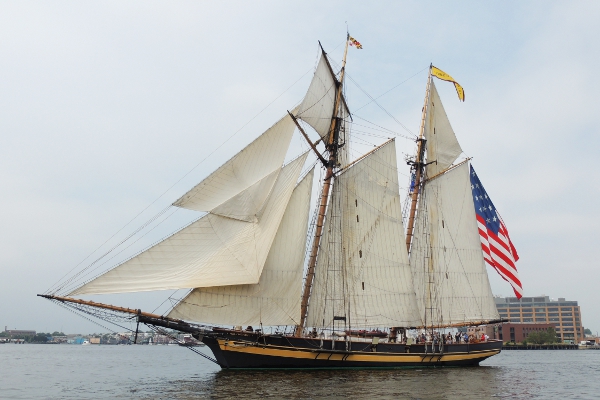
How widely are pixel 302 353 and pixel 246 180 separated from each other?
40.3 feet

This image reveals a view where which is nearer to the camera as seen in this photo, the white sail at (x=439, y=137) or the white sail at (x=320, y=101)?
the white sail at (x=320, y=101)

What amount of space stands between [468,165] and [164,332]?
111 feet

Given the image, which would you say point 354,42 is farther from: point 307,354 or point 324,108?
point 307,354

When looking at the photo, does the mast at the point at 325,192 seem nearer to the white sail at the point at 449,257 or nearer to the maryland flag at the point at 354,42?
the maryland flag at the point at 354,42

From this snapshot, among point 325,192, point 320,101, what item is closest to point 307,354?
point 325,192

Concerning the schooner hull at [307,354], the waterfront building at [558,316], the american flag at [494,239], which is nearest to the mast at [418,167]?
the american flag at [494,239]

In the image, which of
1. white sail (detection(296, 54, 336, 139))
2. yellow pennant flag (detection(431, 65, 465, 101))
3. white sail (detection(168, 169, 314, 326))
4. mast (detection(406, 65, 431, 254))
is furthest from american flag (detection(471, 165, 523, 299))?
white sail (detection(168, 169, 314, 326))

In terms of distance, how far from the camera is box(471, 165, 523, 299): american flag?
5047 cm

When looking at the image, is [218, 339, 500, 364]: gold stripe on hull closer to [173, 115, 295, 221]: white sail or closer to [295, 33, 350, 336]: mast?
[295, 33, 350, 336]: mast

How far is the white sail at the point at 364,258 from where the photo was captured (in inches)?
1683

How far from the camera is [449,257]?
52.2 meters

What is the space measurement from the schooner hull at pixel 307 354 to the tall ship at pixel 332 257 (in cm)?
9

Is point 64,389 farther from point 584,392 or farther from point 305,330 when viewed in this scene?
point 584,392

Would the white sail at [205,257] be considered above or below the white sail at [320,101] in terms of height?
below
